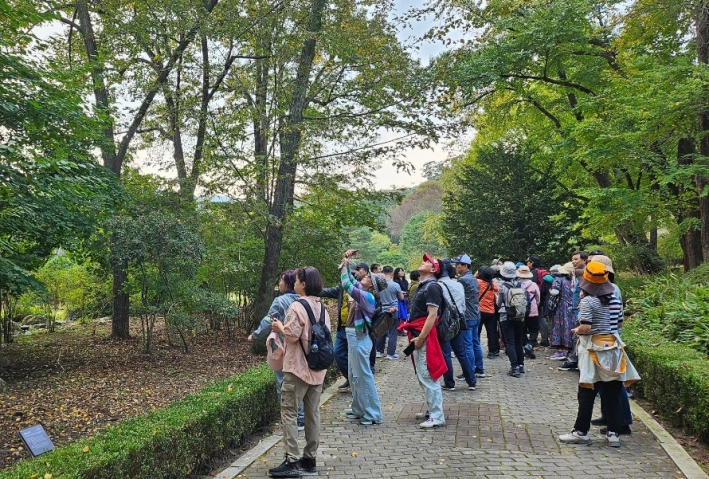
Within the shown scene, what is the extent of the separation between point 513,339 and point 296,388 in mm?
4999

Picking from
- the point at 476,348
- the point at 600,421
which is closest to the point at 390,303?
the point at 476,348

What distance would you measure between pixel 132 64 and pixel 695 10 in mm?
13480

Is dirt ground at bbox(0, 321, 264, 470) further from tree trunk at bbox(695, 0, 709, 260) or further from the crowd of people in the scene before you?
tree trunk at bbox(695, 0, 709, 260)

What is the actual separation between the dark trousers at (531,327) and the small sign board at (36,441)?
8.08 metres

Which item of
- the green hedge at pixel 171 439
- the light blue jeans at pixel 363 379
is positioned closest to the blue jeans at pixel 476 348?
the light blue jeans at pixel 363 379

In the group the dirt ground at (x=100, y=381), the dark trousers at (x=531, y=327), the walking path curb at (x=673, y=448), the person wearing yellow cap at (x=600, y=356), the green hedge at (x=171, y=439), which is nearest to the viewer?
the green hedge at (x=171, y=439)

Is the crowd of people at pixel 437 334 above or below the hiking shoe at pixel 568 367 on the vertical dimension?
above

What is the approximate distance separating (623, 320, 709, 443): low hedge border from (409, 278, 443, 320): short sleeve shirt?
2.62m

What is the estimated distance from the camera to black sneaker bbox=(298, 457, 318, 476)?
Result: 4477mm

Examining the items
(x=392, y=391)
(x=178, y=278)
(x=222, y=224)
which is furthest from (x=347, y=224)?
(x=392, y=391)

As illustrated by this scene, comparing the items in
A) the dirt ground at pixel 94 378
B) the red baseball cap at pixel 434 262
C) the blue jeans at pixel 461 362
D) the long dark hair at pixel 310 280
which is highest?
the red baseball cap at pixel 434 262

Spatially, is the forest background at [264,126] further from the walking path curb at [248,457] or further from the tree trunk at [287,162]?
the walking path curb at [248,457]

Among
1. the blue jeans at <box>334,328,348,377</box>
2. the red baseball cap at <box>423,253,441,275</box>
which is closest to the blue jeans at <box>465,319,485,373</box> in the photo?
the blue jeans at <box>334,328,348,377</box>

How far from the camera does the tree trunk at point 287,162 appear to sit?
1090 centimetres
